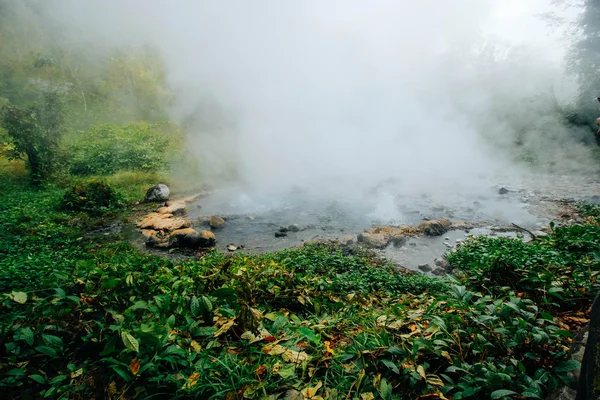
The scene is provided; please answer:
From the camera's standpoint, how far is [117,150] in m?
14.2

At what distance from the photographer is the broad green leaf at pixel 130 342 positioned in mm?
1499

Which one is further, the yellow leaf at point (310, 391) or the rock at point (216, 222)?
the rock at point (216, 222)

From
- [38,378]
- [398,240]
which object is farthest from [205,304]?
[398,240]

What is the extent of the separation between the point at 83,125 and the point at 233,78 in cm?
1179

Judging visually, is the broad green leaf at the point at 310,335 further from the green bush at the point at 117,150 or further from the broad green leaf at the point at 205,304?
the green bush at the point at 117,150

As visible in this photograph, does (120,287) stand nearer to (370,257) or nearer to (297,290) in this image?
(297,290)

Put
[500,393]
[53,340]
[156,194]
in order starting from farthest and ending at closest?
1. [156,194]
2. [53,340]
3. [500,393]

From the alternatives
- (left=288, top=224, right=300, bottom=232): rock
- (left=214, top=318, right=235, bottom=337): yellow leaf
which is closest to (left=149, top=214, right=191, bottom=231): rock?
(left=288, top=224, right=300, bottom=232): rock

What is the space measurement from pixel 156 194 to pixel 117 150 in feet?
19.4

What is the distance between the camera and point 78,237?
21.8 ft

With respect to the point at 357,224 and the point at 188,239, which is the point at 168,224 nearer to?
the point at 188,239

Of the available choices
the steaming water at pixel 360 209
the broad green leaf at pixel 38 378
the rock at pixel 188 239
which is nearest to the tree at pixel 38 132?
the steaming water at pixel 360 209

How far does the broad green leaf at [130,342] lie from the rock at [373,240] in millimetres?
6333

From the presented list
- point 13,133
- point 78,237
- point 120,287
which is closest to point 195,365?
point 120,287
